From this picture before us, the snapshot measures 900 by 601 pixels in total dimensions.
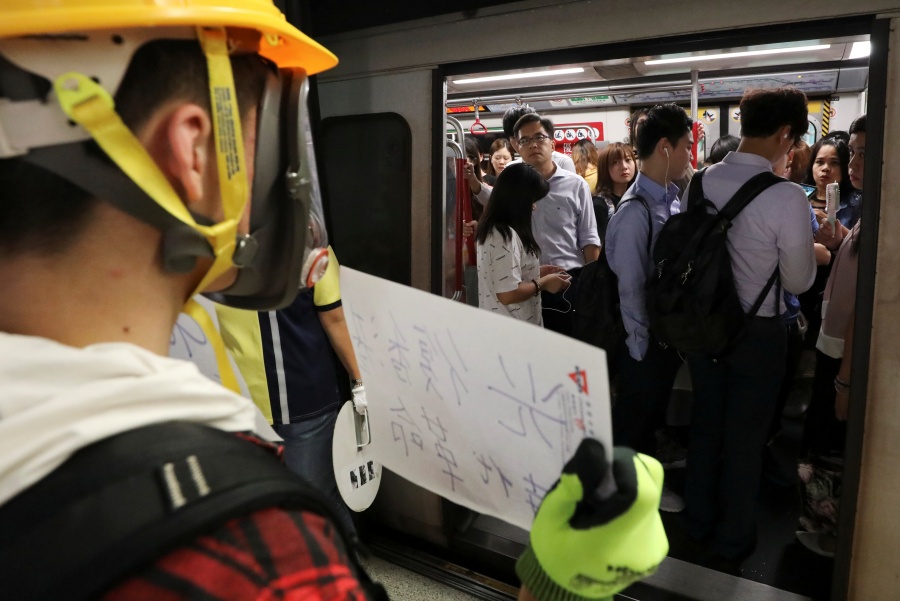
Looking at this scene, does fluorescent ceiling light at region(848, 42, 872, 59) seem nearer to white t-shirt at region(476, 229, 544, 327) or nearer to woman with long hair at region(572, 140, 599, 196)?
woman with long hair at region(572, 140, 599, 196)

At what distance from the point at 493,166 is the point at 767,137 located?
10.7ft

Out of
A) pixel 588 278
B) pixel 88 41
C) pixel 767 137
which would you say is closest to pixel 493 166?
pixel 588 278

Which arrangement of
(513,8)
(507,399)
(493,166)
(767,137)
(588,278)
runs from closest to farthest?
1. (507,399)
2. (513,8)
3. (767,137)
4. (588,278)
5. (493,166)

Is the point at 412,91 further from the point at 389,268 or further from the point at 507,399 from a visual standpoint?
the point at 507,399

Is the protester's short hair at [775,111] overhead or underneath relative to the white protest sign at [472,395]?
overhead

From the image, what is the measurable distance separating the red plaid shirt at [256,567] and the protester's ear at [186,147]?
1.14ft

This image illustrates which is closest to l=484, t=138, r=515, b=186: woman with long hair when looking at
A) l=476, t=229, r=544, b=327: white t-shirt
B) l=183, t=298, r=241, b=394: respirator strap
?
l=476, t=229, r=544, b=327: white t-shirt

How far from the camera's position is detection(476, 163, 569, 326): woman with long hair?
279 centimetres

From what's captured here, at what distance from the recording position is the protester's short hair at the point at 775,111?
2309mm

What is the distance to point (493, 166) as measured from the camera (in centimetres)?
544

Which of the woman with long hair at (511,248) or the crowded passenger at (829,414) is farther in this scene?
the woman with long hair at (511,248)

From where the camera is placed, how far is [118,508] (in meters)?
0.45

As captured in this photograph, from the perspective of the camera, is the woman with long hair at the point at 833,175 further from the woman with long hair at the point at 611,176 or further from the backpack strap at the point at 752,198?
the backpack strap at the point at 752,198

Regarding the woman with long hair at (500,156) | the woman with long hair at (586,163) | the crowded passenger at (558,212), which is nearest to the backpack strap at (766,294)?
the crowded passenger at (558,212)
